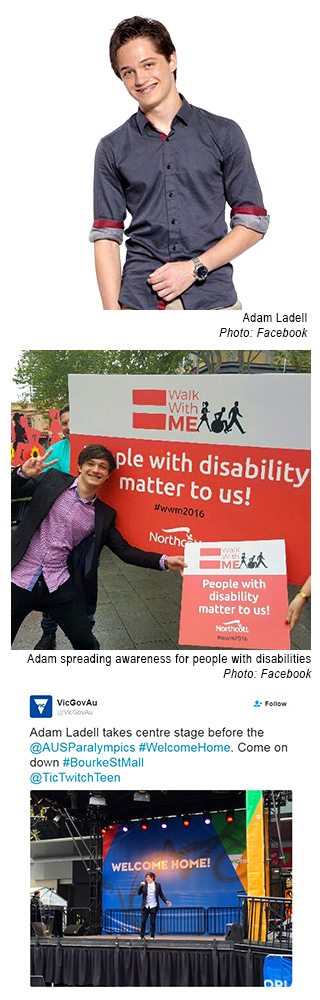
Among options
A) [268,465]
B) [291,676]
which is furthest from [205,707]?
[268,465]

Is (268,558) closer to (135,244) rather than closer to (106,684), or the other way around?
(106,684)

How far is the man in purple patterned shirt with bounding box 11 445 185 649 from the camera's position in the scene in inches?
124

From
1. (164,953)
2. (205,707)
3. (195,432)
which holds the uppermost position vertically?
(195,432)

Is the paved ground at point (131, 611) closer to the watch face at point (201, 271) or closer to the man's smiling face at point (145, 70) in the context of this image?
the watch face at point (201, 271)

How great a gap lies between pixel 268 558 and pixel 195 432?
1.51 ft

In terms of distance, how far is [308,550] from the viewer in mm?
3033

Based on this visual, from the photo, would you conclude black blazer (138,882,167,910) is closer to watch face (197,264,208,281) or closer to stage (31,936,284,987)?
stage (31,936,284,987)

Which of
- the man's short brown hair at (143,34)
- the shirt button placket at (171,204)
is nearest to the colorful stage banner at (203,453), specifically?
the shirt button placket at (171,204)

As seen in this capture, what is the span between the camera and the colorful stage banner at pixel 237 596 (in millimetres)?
3041

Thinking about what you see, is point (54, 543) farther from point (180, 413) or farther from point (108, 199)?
point (108, 199)

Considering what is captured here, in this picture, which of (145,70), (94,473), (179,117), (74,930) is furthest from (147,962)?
(145,70)

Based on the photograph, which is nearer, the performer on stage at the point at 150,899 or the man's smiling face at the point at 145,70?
the man's smiling face at the point at 145,70

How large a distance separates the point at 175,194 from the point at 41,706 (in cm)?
162

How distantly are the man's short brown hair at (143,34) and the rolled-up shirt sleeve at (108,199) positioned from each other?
29 cm
